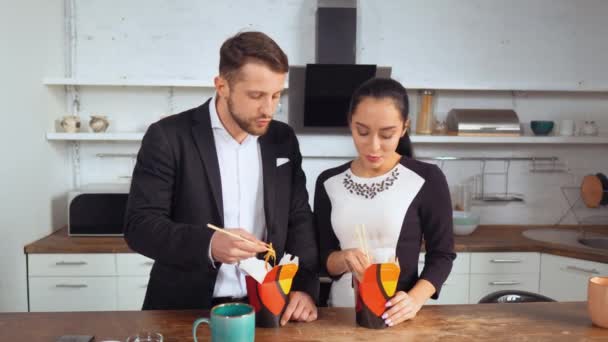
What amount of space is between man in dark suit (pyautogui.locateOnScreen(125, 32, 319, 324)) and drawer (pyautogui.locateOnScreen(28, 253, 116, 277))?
51.5 inches

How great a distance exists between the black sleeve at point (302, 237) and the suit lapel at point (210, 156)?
0.22 metres

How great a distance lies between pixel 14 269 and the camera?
2.60 m

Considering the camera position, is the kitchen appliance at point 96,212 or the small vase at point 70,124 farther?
the small vase at point 70,124

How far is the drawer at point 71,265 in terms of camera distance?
2750 mm

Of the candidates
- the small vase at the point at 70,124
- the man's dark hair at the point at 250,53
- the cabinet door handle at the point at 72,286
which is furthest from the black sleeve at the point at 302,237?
the small vase at the point at 70,124

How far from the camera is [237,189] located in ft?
5.14

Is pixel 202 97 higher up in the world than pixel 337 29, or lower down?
lower down

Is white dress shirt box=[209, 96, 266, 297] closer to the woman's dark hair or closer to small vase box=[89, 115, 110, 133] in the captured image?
the woman's dark hair

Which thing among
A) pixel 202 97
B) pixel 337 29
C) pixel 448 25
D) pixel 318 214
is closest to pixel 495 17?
pixel 448 25

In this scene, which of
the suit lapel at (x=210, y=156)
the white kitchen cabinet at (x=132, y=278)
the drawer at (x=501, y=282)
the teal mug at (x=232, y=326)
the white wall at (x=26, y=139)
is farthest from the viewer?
the drawer at (x=501, y=282)

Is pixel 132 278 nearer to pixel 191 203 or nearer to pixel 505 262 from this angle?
pixel 191 203

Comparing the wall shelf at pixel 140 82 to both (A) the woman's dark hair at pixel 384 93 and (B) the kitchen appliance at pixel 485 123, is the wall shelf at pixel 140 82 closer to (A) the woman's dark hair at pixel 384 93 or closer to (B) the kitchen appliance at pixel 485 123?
(B) the kitchen appliance at pixel 485 123

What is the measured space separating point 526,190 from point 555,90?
0.68 metres

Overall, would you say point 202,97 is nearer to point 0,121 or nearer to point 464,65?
point 0,121
